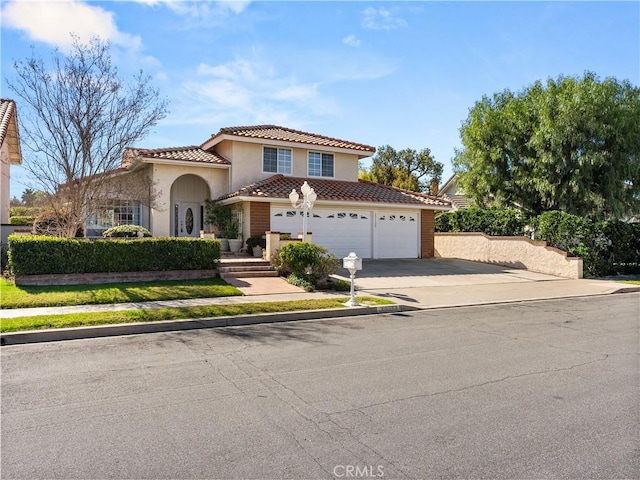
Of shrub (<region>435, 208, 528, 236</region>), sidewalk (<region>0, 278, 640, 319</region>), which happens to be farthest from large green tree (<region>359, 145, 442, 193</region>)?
sidewalk (<region>0, 278, 640, 319</region>)

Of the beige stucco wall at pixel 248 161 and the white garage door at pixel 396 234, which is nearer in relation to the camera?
the beige stucco wall at pixel 248 161

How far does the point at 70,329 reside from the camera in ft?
26.8

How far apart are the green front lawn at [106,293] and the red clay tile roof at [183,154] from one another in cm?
871

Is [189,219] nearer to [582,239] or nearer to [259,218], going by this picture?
[259,218]

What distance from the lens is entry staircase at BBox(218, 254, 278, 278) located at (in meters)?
15.5

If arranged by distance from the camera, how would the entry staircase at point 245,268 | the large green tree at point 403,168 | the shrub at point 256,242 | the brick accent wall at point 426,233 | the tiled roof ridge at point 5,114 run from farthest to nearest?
1. the large green tree at point 403,168
2. the brick accent wall at point 426,233
3. the shrub at point 256,242
4. the tiled roof ridge at point 5,114
5. the entry staircase at point 245,268

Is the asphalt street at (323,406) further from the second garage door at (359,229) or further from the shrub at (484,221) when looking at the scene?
the shrub at (484,221)

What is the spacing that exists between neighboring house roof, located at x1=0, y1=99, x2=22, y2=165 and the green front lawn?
7.87m

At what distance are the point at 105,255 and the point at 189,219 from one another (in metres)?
10.2

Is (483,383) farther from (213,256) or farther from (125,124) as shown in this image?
(125,124)

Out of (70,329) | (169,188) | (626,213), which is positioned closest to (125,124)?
(169,188)

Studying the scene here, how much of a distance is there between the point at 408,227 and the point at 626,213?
1040 cm

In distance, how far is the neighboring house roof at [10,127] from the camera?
59.0 ft

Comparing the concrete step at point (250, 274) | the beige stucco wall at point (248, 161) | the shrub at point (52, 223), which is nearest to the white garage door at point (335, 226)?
the beige stucco wall at point (248, 161)
